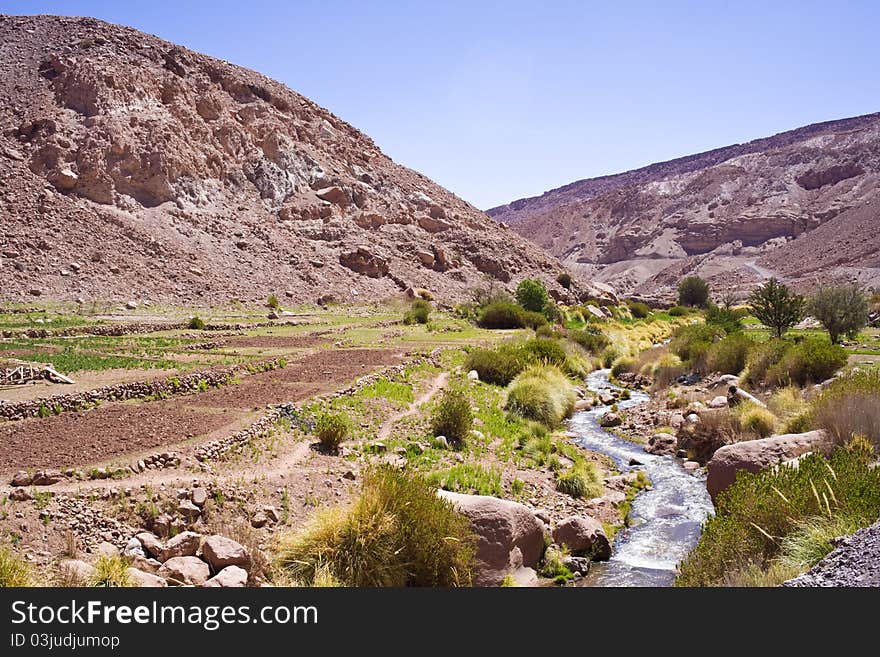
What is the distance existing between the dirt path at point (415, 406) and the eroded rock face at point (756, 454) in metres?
6.67

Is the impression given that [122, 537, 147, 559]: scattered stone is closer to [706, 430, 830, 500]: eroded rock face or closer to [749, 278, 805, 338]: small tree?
[706, 430, 830, 500]: eroded rock face

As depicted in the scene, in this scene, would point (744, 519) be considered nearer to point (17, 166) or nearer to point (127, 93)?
point (17, 166)

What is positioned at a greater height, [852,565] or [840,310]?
[840,310]

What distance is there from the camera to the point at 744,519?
762cm

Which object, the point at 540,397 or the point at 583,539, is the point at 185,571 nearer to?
the point at 583,539

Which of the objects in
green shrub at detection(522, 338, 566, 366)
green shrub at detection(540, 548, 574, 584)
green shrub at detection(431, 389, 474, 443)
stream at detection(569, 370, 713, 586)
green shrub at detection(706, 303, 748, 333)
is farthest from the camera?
green shrub at detection(706, 303, 748, 333)

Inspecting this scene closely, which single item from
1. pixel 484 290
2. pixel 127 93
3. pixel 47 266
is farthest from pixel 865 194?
pixel 47 266

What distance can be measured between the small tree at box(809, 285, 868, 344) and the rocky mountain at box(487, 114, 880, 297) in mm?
61544

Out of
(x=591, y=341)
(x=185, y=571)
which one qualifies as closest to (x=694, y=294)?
(x=591, y=341)

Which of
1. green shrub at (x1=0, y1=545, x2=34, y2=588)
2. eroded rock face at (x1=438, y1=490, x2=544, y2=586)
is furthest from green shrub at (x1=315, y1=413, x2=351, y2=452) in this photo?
green shrub at (x1=0, y1=545, x2=34, y2=588)

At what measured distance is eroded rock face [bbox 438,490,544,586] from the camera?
336 inches

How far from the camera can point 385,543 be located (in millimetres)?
7379

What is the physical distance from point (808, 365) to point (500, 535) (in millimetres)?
14921

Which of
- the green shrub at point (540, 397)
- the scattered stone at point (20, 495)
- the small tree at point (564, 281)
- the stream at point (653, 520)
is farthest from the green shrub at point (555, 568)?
the small tree at point (564, 281)
